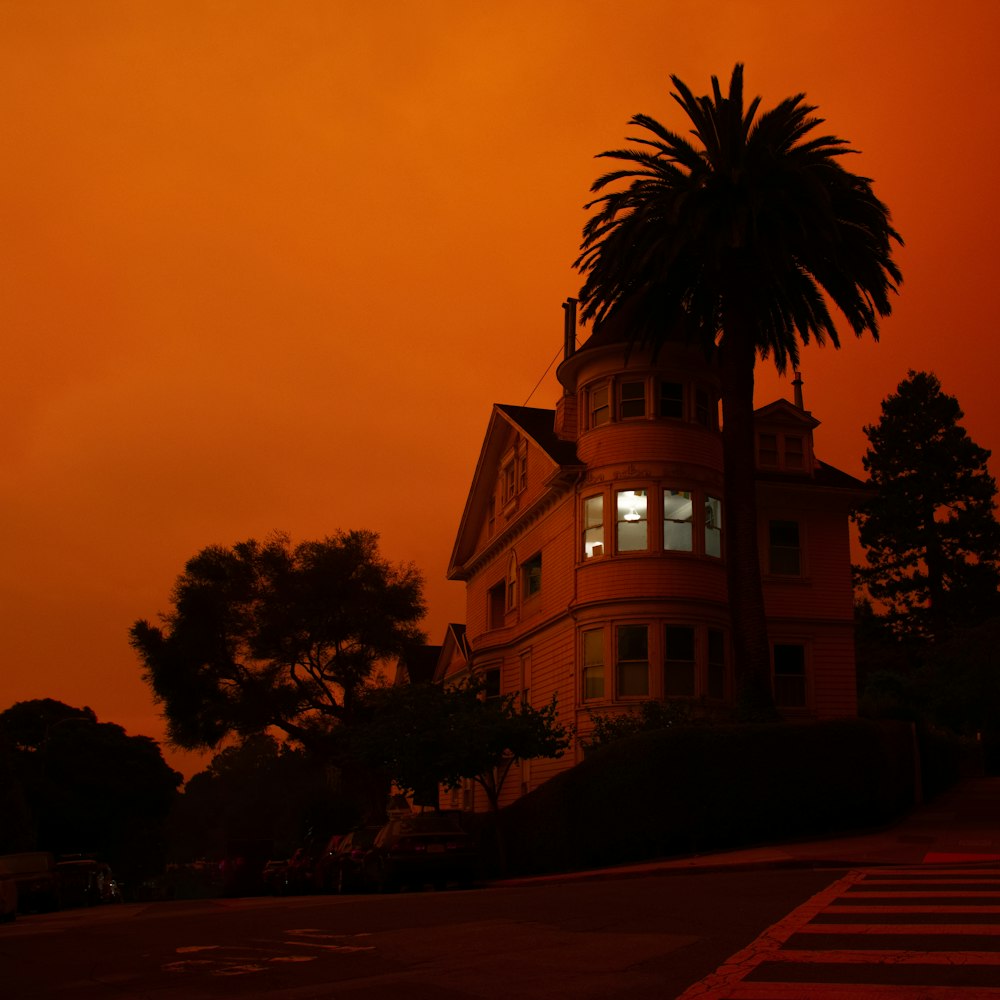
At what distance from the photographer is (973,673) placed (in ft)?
161

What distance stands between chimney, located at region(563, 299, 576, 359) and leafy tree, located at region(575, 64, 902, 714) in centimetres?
575

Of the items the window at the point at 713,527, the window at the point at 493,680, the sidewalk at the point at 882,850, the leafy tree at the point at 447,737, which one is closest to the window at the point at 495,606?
the window at the point at 493,680

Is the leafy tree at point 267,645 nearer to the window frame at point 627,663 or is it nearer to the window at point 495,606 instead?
the window at point 495,606

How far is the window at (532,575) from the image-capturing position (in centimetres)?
3825

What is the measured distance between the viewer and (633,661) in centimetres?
3145

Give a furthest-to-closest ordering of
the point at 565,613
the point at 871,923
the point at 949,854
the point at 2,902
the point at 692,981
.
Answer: the point at 565,613, the point at 2,902, the point at 949,854, the point at 871,923, the point at 692,981

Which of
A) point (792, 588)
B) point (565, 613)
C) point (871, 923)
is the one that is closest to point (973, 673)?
point (792, 588)

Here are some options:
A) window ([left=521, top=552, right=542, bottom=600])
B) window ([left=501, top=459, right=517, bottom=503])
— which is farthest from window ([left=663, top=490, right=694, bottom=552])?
window ([left=501, top=459, right=517, bottom=503])

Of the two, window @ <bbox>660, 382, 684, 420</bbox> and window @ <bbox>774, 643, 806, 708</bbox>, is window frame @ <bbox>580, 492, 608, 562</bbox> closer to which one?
window @ <bbox>660, 382, 684, 420</bbox>

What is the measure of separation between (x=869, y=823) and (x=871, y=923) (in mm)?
15178

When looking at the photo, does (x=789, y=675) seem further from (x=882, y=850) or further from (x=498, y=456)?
(x=882, y=850)

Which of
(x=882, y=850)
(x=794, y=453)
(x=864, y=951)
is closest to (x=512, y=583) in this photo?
(x=794, y=453)

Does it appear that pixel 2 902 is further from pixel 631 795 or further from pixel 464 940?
pixel 464 940

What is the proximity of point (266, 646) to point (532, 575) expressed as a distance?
1602 centimetres
